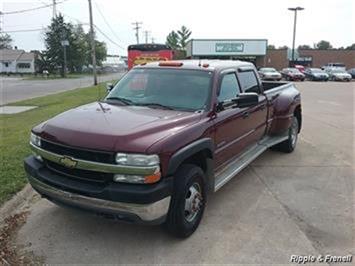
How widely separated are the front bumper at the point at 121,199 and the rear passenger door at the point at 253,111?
226 centimetres

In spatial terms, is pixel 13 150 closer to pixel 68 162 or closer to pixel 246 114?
pixel 68 162

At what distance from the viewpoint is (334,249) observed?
374cm

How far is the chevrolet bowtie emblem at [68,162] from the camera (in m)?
3.56

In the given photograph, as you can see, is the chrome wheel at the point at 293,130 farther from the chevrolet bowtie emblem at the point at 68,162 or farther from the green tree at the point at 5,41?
the green tree at the point at 5,41

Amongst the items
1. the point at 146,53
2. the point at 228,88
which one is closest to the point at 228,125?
the point at 228,88

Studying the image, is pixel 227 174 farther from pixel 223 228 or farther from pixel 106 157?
pixel 106 157

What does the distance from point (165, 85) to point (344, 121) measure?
337 inches

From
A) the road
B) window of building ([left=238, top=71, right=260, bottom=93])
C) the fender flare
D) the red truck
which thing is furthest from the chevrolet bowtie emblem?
the red truck

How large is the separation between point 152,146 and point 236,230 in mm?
1473

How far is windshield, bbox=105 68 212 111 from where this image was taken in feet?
15.0

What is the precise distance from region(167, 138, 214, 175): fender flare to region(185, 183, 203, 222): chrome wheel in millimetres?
390

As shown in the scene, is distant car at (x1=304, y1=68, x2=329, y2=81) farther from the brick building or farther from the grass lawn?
the grass lawn

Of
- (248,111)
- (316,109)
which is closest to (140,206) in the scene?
(248,111)

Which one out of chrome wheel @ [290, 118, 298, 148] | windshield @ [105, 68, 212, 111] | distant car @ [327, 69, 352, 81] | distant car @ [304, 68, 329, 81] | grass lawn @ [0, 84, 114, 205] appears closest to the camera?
windshield @ [105, 68, 212, 111]
